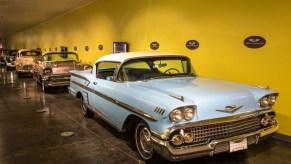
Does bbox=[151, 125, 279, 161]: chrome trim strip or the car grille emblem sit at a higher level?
the car grille emblem

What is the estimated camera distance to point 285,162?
3.49 m

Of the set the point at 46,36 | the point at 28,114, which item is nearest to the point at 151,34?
the point at 28,114

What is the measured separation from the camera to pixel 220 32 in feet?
17.3

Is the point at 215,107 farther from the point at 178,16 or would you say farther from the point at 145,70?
the point at 178,16

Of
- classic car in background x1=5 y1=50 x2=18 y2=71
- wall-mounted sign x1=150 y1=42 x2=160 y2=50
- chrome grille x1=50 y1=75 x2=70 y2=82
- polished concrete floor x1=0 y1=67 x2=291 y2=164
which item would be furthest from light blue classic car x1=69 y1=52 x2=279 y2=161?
classic car in background x1=5 y1=50 x2=18 y2=71

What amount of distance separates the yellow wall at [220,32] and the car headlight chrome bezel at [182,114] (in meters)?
2.39

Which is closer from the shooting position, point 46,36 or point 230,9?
point 230,9

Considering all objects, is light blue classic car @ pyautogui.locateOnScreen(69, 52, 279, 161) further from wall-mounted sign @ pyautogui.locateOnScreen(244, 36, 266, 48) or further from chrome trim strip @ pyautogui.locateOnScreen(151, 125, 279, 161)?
wall-mounted sign @ pyautogui.locateOnScreen(244, 36, 266, 48)

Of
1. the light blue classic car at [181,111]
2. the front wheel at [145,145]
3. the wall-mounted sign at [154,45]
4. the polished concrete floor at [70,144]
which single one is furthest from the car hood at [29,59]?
the front wheel at [145,145]

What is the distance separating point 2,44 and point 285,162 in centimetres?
4316

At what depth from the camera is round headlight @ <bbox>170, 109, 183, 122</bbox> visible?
2.77 m

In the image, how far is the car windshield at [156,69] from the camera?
13.3ft

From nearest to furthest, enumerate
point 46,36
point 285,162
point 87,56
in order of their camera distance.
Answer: point 285,162 < point 87,56 < point 46,36

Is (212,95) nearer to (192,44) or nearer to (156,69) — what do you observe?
(156,69)
